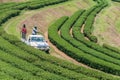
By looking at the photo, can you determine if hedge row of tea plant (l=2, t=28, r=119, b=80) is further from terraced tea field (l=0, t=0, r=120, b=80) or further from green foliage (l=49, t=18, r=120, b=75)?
green foliage (l=49, t=18, r=120, b=75)

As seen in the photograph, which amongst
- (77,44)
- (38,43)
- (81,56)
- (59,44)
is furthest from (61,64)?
(77,44)

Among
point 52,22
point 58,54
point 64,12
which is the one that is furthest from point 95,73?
point 64,12

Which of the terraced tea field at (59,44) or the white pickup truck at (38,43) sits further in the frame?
the white pickup truck at (38,43)

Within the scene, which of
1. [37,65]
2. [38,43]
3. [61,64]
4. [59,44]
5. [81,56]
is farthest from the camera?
[59,44]

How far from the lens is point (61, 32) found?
53.8m

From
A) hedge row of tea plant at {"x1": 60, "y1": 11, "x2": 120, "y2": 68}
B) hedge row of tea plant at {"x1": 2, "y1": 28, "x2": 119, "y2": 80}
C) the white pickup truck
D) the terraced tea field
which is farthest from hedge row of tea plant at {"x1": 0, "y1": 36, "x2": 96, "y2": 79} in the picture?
hedge row of tea plant at {"x1": 60, "y1": 11, "x2": 120, "y2": 68}

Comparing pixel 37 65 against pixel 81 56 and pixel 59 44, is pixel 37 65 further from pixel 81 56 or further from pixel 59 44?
pixel 59 44

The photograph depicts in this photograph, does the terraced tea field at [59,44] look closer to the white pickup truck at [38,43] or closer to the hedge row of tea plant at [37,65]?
the hedge row of tea plant at [37,65]

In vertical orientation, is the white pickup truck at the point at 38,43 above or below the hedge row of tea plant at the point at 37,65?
below

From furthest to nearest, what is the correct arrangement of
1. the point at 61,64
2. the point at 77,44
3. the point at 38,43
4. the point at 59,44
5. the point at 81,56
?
the point at 77,44 < the point at 59,44 < the point at 38,43 < the point at 81,56 < the point at 61,64

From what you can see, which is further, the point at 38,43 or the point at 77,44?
the point at 77,44

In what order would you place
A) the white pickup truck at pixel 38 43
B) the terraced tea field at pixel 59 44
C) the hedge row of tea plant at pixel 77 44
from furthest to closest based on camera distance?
the white pickup truck at pixel 38 43
the hedge row of tea plant at pixel 77 44
the terraced tea field at pixel 59 44

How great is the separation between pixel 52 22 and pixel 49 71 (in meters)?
30.6

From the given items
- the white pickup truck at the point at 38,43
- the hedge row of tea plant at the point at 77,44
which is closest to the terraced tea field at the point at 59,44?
the hedge row of tea plant at the point at 77,44
